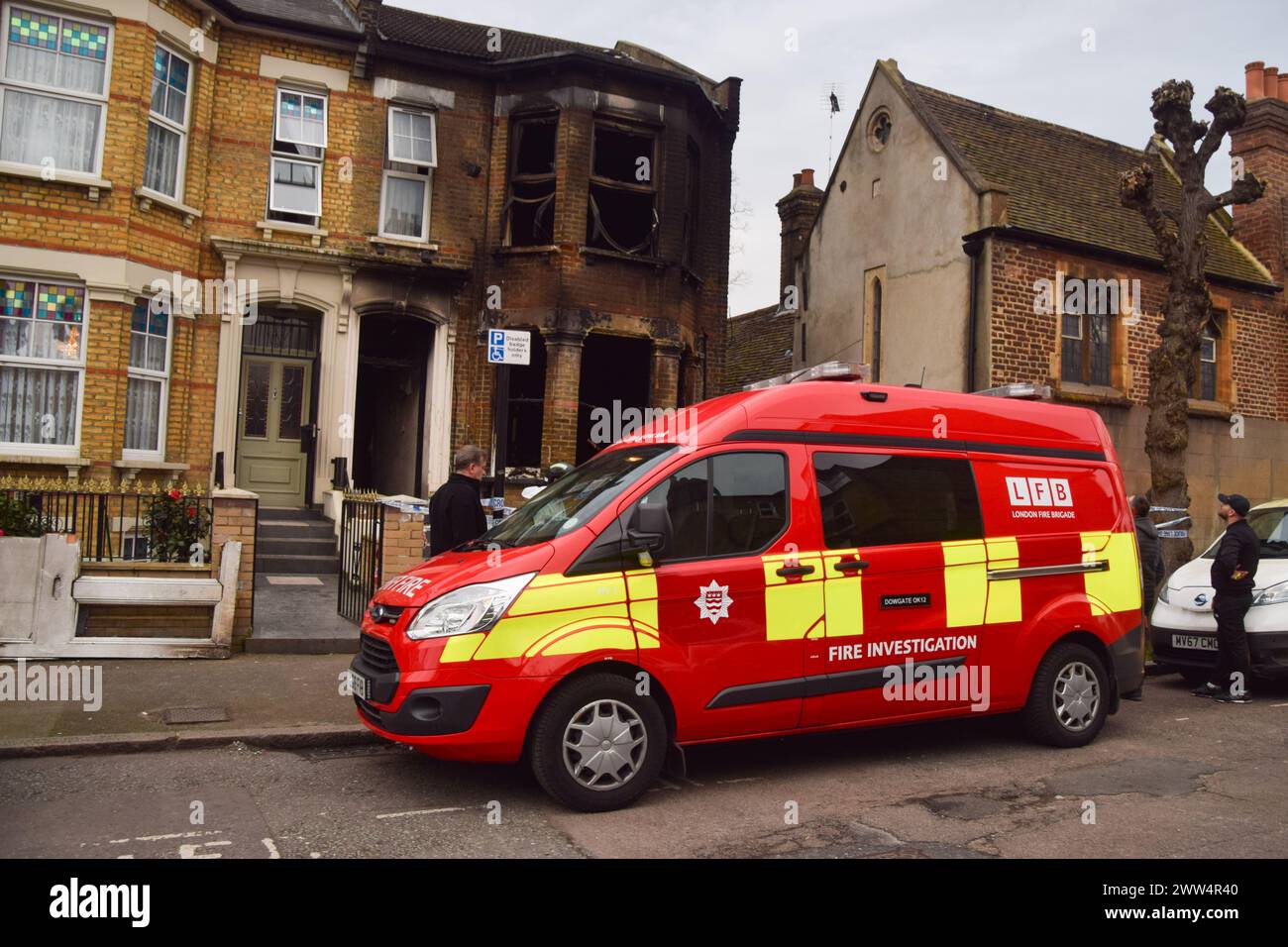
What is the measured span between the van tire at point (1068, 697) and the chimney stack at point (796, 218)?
52.2 ft

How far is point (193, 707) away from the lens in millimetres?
7332

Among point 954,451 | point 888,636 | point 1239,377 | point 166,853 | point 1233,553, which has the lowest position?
point 166,853

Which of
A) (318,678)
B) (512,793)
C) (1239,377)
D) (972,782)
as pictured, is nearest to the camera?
(512,793)

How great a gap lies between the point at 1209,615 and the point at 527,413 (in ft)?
33.2

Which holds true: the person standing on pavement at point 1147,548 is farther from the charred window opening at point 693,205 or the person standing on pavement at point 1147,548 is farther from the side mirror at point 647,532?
the charred window opening at point 693,205

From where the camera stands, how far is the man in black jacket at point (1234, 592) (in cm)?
870

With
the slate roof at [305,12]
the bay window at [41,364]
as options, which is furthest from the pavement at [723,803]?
the slate roof at [305,12]

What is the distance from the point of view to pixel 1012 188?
17188 millimetres

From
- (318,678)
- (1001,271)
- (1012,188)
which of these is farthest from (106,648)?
(1012,188)

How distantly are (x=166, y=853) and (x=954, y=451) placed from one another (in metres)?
5.00

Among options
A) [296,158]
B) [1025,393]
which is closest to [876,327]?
[296,158]

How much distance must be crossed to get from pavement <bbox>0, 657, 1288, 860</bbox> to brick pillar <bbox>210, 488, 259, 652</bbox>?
2230 mm

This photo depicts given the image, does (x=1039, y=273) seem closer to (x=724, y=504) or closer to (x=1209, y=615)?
(x=1209, y=615)
